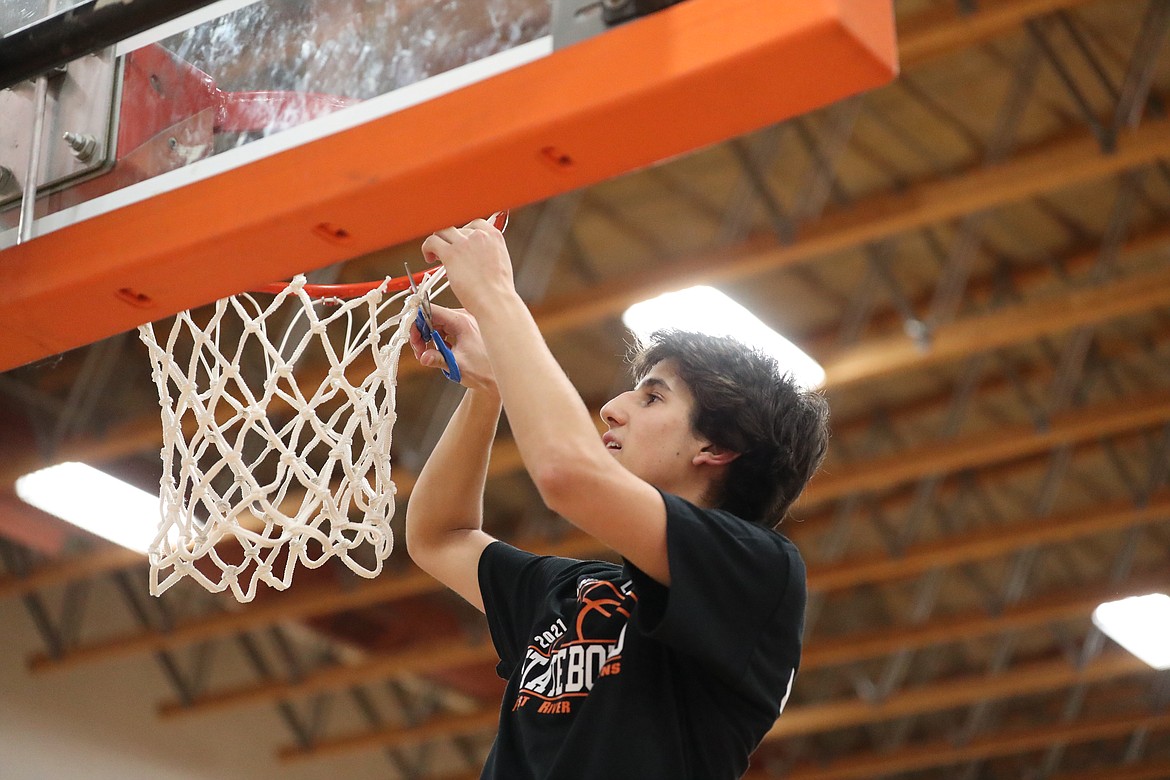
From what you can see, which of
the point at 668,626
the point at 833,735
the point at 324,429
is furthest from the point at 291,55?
the point at 833,735

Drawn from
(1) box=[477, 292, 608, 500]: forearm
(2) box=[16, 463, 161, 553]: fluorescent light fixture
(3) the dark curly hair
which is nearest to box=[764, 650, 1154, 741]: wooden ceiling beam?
(2) box=[16, 463, 161, 553]: fluorescent light fixture

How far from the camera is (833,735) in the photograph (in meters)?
14.3

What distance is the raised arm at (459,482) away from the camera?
2.61m

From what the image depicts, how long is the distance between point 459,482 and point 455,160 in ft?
2.80

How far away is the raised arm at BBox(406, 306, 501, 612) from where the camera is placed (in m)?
2.61

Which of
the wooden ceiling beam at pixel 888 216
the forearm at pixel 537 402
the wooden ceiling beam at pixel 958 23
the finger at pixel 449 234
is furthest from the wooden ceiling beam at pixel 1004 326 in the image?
the forearm at pixel 537 402

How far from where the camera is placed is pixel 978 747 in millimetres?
11930

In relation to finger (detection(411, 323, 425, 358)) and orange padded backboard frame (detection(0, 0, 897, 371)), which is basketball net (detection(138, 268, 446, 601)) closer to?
finger (detection(411, 323, 425, 358))

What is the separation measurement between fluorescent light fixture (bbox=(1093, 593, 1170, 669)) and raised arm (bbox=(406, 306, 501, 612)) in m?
8.14

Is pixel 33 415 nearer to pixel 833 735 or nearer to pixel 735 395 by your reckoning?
pixel 735 395

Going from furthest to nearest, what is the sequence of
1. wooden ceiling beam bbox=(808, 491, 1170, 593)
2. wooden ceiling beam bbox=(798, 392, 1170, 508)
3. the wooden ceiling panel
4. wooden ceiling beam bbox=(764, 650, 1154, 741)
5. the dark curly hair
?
wooden ceiling beam bbox=(764, 650, 1154, 741) → wooden ceiling beam bbox=(808, 491, 1170, 593) → wooden ceiling beam bbox=(798, 392, 1170, 508) → the wooden ceiling panel → the dark curly hair

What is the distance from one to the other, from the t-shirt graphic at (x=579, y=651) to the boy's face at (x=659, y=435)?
0.18m

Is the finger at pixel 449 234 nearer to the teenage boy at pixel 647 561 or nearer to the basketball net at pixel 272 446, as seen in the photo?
the teenage boy at pixel 647 561

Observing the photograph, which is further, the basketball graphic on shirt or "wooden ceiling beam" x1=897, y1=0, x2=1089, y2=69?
"wooden ceiling beam" x1=897, y1=0, x2=1089, y2=69
